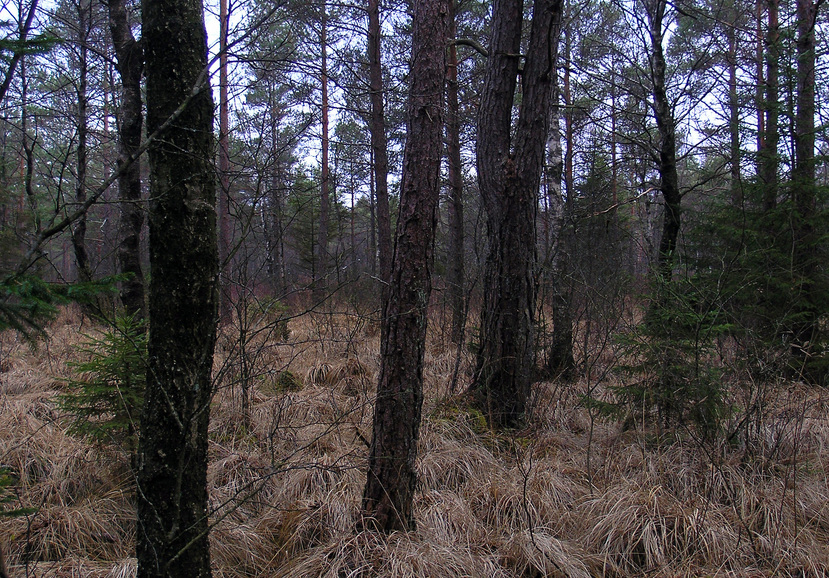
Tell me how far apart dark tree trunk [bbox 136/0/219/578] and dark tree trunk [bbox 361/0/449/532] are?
1121 mm

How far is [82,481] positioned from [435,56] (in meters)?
3.71

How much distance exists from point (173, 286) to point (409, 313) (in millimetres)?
1265

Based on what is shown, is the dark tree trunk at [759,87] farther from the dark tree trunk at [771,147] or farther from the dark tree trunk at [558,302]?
the dark tree trunk at [558,302]

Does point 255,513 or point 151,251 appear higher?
point 151,251

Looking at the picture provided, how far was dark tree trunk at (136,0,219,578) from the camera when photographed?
1680mm

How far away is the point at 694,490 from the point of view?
317 cm

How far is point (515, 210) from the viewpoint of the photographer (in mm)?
4344

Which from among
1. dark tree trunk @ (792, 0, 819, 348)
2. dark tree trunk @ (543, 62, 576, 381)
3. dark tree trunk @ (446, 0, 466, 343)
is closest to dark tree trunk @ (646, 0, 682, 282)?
dark tree trunk @ (543, 62, 576, 381)

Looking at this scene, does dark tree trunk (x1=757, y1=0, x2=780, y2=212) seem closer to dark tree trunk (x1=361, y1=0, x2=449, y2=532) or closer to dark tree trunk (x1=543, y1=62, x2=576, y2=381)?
dark tree trunk (x1=543, y1=62, x2=576, y2=381)

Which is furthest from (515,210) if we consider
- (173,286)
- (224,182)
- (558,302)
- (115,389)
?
(224,182)

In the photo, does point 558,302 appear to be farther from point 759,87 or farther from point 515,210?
point 759,87

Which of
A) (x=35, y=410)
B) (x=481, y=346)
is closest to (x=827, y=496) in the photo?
(x=481, y=346)

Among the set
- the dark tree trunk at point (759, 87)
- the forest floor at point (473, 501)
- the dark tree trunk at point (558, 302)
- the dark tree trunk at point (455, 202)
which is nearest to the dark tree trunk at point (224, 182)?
the forest floor at point (473, 501)

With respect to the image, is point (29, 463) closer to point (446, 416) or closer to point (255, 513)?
point (255, 513)
